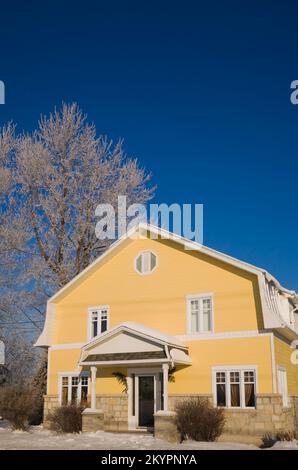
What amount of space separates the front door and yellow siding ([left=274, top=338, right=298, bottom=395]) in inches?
186

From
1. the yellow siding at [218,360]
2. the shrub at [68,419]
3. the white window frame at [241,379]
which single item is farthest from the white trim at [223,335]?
the shrub at [68,419]

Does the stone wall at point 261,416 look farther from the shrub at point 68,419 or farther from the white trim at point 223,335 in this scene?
the shrub at point 68,419

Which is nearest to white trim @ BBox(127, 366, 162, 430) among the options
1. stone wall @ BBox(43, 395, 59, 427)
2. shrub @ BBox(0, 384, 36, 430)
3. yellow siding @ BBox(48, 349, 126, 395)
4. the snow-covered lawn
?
yellow siding @ BBox(48, 349, 126, 395)

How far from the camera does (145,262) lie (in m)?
21.3

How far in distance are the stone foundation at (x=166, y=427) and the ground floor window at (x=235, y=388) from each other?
2146mm

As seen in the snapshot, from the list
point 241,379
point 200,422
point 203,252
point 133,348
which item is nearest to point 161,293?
point 203,252

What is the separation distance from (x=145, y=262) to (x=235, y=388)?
5.88 metres

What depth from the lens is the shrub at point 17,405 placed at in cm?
1948

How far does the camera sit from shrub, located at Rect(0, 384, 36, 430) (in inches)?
767

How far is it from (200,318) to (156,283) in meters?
2.28

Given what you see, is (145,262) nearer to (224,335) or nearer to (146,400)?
(224,335)

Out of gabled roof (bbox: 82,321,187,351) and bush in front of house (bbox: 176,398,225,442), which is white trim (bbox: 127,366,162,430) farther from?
bush in front of house (bbox: 176,398,225,442)

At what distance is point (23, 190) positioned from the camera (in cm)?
2841

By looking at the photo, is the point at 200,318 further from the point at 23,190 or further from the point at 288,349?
the point at 23,190
